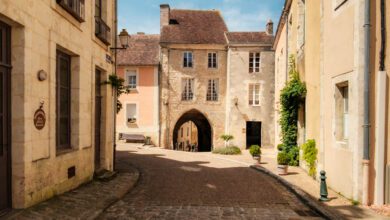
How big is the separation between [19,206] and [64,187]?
5.24 ft

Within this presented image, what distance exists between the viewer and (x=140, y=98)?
23.1 meters

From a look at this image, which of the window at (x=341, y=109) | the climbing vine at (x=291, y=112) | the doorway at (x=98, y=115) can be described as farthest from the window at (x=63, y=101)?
the climbing vine at (x=291, y=112)

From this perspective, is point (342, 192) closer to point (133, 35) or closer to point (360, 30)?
point (360, 30)

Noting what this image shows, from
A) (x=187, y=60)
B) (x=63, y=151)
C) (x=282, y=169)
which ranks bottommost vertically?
(x=282, y=169)

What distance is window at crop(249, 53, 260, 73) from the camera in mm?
23188

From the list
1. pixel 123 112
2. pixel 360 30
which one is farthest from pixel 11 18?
pixel 123 112

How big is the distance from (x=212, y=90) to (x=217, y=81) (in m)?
0.73

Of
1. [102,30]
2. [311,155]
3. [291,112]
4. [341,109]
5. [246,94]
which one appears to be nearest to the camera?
[341,109]

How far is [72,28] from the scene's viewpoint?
714 cm

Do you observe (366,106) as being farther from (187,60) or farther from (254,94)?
(187,60)

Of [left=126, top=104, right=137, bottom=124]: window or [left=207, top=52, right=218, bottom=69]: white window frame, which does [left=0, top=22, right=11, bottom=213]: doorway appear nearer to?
[left=126, top=104, right=137, bottom=124]: window

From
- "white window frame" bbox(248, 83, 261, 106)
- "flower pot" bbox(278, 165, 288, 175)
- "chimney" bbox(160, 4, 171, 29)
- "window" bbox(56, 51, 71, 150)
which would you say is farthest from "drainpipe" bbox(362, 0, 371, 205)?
"chimney" bbox(160, 4, 171, 29)

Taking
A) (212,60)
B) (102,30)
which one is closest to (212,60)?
(212,60)

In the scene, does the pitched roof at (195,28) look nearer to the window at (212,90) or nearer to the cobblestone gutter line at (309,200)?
the window at (212,90)
